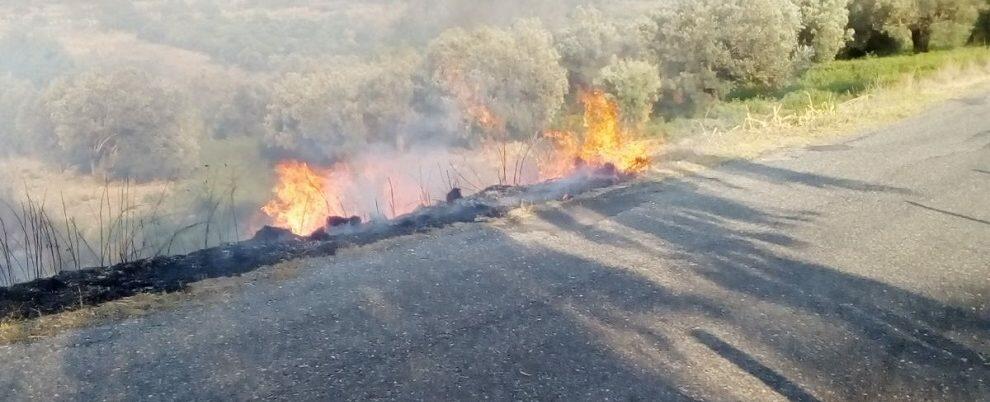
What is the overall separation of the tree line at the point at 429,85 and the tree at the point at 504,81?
5 cm

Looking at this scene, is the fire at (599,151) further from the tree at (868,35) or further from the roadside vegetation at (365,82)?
the tree at (868,35)

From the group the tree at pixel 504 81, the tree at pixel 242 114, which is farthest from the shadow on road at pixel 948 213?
the tree at pixel 242 114

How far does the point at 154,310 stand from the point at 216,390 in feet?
5.06

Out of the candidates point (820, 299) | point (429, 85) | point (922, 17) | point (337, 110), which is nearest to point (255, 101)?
point (337, 110)

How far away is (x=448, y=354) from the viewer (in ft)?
15.7

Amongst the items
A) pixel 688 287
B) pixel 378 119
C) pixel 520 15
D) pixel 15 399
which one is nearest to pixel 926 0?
pixel 520 15

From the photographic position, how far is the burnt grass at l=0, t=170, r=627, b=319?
18.6 ft

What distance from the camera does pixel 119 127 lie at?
62.9ft

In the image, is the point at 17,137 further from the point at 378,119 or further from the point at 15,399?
the point at 15,399

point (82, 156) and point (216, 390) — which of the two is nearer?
point (216, 390)

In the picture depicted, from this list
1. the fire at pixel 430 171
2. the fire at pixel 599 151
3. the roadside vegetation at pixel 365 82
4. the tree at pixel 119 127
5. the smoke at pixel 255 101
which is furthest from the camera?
the tree at pixel 119 127

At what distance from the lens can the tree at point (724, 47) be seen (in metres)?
22.8

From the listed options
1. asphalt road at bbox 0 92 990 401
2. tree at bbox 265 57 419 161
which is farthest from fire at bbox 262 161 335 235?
tree at bbox 265 57 419 161

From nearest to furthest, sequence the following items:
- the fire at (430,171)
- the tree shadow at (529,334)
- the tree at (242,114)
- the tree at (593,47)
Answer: the tree shadow at (529,334)
the fire at (430,171)
the tree at (242,114)
the tree at (593,47)
